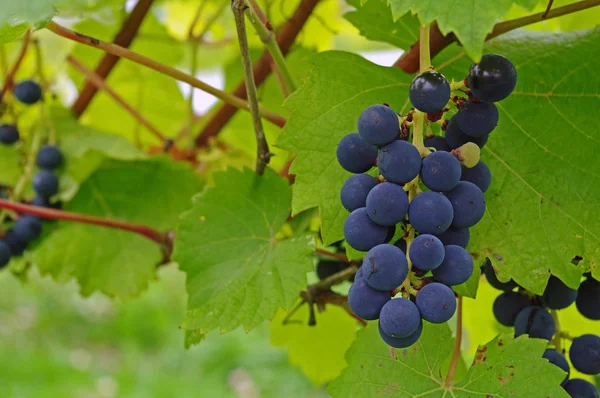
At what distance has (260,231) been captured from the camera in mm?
815

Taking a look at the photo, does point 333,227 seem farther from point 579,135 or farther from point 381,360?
point 579,135

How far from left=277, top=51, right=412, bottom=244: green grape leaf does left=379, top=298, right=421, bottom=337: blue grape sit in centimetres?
15

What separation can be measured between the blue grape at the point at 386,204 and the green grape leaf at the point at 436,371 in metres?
0.20

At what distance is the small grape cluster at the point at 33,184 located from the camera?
964mm

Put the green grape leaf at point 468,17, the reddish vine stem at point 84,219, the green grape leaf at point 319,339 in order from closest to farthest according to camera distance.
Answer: the green grape leaf at point 468,17 < the reddish vine stem at point 84,219 < the green grape leaf at point 319,339

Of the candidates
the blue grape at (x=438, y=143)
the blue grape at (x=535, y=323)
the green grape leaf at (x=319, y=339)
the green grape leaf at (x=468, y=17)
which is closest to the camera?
the green grape leaf at (x=468, y=17)

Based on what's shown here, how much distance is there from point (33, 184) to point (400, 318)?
690 mm

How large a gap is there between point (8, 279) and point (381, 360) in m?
3.46

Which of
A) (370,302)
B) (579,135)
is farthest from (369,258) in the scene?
(579,135)

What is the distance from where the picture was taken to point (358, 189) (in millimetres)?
535

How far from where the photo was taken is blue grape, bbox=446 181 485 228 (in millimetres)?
520

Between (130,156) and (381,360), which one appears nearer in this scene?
(381,360)

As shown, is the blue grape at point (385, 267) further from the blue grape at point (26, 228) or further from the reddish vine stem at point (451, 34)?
the blue grape at point (26, 228)

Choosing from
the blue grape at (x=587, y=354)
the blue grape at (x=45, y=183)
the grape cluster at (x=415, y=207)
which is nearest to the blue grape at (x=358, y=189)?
the grape cluster at (x=415, y=207)
